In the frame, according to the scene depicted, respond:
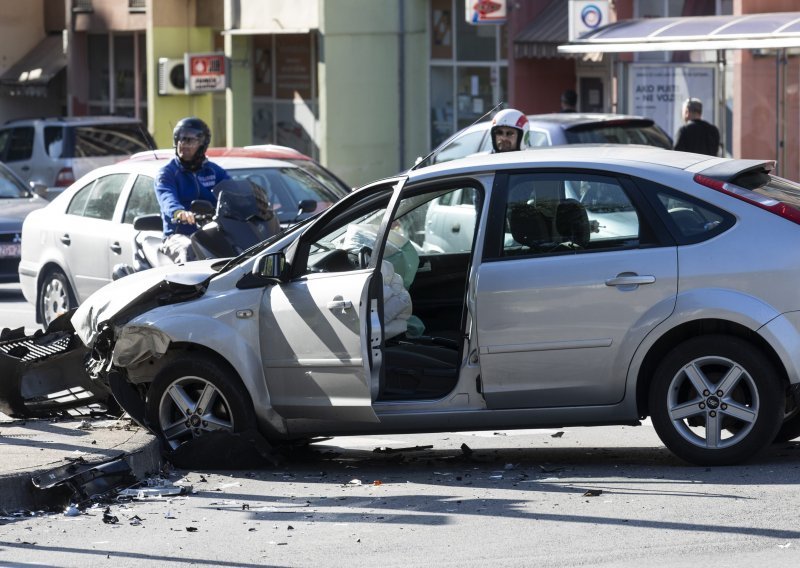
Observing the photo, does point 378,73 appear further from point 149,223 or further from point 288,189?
point 149,223

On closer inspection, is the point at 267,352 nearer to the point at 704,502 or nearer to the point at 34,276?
the point at 704,502

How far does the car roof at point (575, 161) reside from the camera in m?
8.09

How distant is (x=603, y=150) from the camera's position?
8.50 m

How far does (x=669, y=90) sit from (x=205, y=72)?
13.2m

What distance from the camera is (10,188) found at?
19.8m

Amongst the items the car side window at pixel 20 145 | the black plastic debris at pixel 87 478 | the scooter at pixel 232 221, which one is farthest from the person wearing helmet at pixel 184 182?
the car side window at pixel 20 145

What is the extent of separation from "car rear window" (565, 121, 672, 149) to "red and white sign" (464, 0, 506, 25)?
31.1 feet

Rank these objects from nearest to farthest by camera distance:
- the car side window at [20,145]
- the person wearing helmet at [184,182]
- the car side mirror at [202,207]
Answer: the car side mirror at [202,207]
the person wearing helmet at [184,182]
the car side window at [20,145]

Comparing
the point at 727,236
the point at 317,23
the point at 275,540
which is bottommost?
the point at 275,540

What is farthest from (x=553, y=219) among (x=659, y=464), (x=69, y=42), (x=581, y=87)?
(x=69, y=42)

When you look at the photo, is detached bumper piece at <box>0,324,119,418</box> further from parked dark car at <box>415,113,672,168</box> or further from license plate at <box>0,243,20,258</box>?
license plate at <box>0,243,20,258</box>

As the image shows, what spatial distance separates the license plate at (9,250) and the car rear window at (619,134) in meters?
6.73

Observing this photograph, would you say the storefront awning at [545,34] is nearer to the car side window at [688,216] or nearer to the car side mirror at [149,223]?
the car side mirror at [149,223]

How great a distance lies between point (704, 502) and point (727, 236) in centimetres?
135
